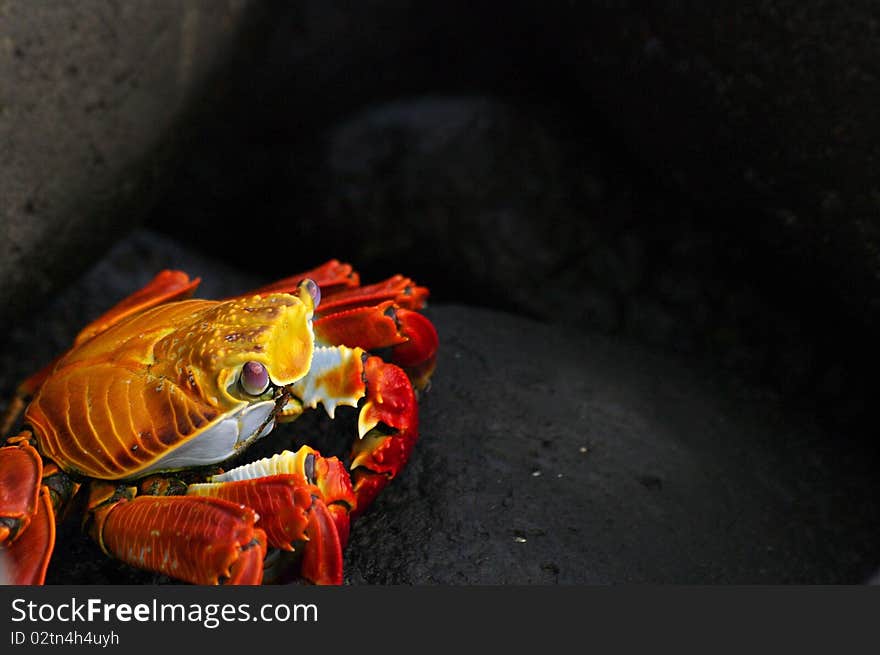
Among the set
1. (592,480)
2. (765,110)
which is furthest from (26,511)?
(765,110)

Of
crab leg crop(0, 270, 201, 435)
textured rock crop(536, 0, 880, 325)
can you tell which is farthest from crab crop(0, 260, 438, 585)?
textured rock crop(536, 0, 880, 325)

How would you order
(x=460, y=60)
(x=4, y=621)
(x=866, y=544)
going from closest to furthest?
(x=4, y=621) < (x=866, y=544) < (x=460, y=60)

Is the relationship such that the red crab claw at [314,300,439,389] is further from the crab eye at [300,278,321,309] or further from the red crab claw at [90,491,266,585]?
the red crab claw at [90,491,266,585]

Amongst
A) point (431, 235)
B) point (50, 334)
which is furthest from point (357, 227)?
point (50, 334)

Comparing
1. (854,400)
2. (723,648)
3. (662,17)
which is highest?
(662,17)

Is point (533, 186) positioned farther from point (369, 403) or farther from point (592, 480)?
point (369, 403)

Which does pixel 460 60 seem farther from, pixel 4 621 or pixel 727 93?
pixel 4 621

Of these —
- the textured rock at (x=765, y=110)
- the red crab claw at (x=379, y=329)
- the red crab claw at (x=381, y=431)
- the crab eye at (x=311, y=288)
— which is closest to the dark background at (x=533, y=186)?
the textured rock at (x=765, y=110)
